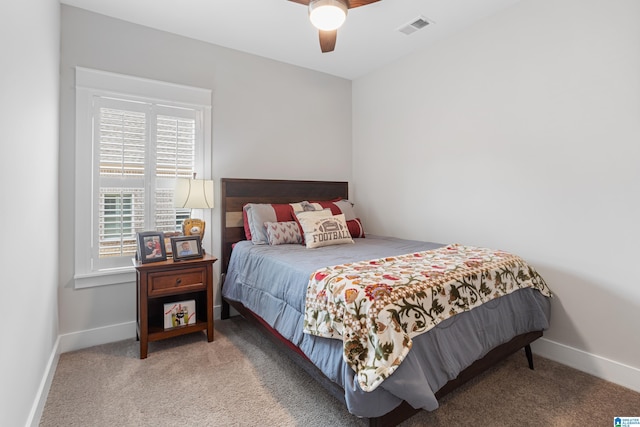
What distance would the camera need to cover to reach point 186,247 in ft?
8.55

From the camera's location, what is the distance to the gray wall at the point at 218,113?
256 cm

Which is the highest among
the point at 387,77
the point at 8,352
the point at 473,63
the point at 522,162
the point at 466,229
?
the point at 387,77

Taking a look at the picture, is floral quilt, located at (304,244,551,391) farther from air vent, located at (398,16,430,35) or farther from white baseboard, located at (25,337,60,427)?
air vent, located at (398,16,430,35)

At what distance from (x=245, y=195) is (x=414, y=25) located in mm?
2244

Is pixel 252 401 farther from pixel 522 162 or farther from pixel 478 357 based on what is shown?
pixel 522 162

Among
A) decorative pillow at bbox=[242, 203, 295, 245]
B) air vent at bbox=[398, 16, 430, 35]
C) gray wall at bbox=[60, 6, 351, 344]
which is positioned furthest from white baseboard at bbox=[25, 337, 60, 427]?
air vent at bbox=[398, 16, 430, 35]

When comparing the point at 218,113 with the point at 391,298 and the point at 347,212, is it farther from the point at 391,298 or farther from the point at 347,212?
the point at 391,298

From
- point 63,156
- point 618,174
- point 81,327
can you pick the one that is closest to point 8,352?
point 81,327

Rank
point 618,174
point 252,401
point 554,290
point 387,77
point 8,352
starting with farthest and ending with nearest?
point 387,77
point 554,290
point 618,174
point 252,401
point 8,352

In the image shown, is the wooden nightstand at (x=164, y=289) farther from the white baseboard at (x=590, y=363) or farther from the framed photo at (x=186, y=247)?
the white baseboard at (x=590, y=363)

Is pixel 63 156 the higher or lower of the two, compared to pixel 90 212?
higher

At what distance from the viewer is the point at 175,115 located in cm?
297

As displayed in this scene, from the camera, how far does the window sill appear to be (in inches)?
102

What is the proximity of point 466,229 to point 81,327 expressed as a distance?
133 inches
